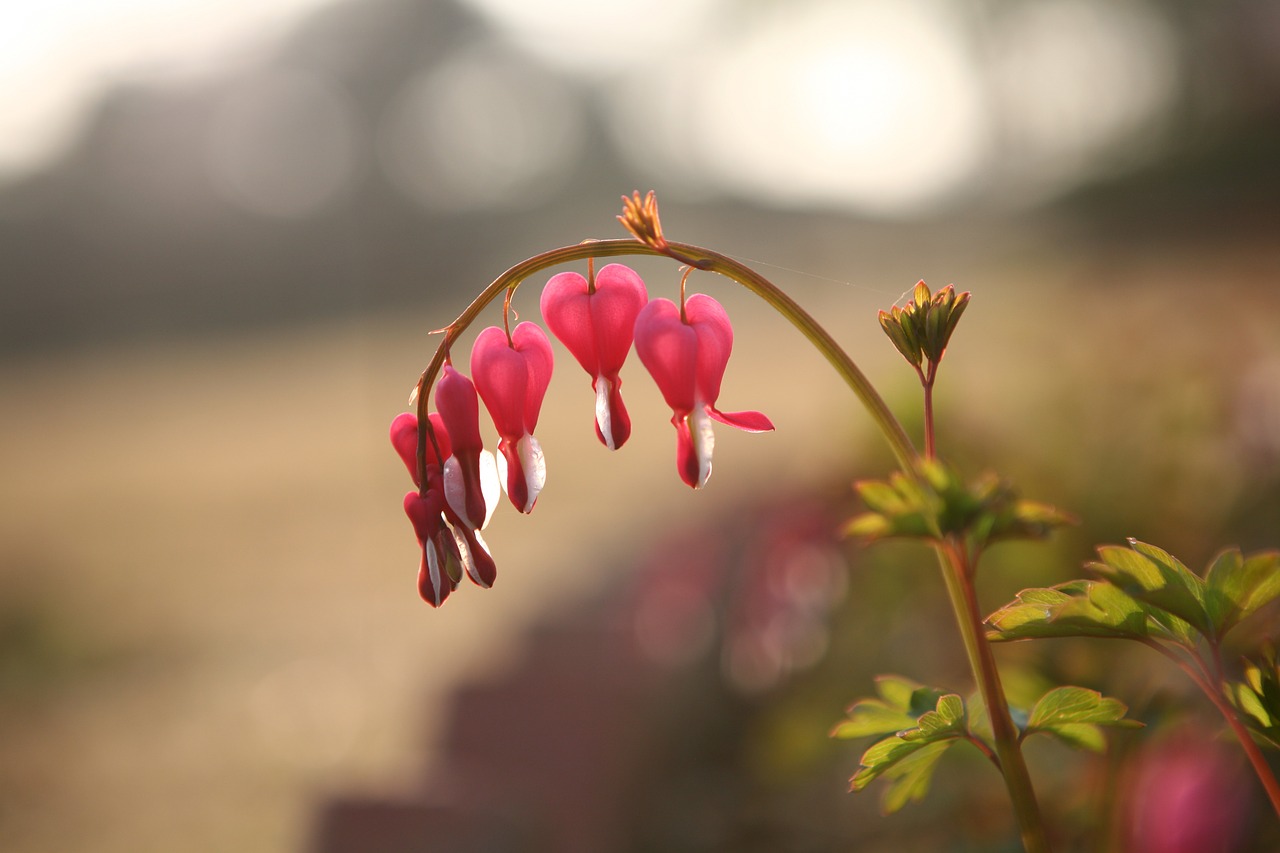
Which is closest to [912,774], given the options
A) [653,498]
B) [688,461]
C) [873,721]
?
[873,721]

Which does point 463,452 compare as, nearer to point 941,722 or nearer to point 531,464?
point 531,464

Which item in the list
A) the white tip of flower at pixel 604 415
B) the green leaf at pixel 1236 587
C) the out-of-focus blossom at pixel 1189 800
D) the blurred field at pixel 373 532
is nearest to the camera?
the green leaf at pixel 1236 587

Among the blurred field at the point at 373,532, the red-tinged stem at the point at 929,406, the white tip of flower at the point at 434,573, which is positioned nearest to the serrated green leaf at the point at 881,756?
the red-tinged stem at the point at 929,406

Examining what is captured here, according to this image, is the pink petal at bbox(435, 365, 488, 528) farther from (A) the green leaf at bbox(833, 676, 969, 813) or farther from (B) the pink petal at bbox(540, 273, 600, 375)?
(A) the green leaf at bbox(833, 676, 969, 813)

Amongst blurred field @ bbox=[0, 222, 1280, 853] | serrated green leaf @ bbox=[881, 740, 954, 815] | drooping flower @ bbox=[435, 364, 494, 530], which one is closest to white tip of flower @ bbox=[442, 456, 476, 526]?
drooping flower @ bbox=[435, 364, 494, 530]

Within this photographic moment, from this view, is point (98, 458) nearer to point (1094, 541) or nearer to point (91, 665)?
point (91, 665)

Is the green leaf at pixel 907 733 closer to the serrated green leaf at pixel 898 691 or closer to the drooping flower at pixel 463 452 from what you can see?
the serrated green leaf at pixel 898 691
